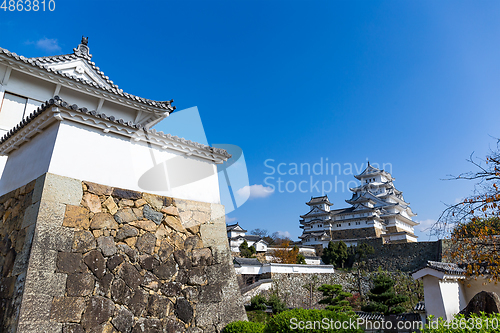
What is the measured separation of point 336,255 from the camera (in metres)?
30.5

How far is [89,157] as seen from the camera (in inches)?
199

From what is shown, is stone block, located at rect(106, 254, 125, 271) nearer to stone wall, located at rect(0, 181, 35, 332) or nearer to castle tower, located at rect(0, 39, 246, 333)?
castle tower, located at rect(0, 39, 246, 333)

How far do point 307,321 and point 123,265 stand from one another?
2.94 metres

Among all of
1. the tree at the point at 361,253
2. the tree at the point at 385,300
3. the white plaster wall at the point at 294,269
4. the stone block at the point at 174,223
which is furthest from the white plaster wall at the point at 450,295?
the tree at the point at 361,253

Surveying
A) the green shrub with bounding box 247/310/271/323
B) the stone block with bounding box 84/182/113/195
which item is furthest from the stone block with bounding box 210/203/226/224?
the green shrub with bounding box 247/310/271/323

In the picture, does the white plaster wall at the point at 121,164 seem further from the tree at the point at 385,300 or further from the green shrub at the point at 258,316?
the tree at the point at 385,300

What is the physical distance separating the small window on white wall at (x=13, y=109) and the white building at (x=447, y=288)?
38.7 ft

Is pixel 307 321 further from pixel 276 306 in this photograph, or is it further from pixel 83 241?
pixel 276 306

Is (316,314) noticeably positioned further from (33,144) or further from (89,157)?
(33,144)

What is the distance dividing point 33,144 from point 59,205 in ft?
5.01

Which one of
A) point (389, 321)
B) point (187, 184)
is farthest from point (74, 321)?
point (389, 321)

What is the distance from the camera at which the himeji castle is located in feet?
121

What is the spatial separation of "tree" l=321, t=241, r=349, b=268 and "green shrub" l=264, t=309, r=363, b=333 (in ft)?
92.3

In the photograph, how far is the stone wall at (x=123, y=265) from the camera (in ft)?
13.6
